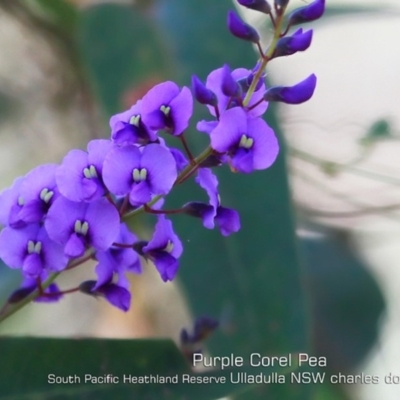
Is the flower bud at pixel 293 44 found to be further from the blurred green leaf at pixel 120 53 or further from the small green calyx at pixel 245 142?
the blurred green leaf at pixel 120 53

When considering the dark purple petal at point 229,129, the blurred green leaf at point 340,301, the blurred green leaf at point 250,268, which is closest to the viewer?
the dark purple petal at point 229,129

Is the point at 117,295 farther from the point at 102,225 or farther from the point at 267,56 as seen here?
the point at 267,56

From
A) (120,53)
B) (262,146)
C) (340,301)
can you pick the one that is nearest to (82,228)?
(262,146)

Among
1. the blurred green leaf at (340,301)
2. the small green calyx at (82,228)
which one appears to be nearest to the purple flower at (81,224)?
the small green calyx at (82,228)

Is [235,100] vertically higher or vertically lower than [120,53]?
higher

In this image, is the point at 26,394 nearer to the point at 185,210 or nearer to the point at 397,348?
the point at 185,210

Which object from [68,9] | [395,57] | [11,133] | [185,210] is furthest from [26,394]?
[395,57]

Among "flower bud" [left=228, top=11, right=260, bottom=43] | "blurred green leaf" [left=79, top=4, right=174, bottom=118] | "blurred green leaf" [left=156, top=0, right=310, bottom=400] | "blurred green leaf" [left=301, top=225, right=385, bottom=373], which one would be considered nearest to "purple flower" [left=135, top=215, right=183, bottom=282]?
"flower bud" [left=228, top=11, right=260, bottom=43]

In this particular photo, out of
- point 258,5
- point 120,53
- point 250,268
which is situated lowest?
point 250,268
